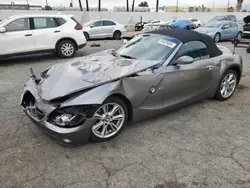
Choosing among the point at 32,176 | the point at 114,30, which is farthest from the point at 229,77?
the point at 114,30

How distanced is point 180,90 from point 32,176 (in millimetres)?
2499

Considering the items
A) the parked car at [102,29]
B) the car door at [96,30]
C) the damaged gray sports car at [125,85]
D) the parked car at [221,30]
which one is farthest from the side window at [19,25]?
the parked car at [221,30]

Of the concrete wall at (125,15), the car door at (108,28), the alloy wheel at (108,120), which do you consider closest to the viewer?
the alloy wheel at (108,120)

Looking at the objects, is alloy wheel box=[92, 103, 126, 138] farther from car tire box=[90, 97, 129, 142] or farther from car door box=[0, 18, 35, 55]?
car door box=[0, 18, 35, 55]

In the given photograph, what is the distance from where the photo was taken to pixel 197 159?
114 inches

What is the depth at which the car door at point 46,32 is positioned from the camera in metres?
8.07

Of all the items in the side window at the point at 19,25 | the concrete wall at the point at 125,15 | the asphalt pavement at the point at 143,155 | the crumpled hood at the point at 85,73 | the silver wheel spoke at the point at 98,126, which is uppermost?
the concrete wall at the point at 125,15

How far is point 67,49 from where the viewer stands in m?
8.87

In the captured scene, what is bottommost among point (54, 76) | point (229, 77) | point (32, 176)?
point (32, 176)

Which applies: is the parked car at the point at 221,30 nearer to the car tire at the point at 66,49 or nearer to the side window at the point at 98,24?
the side window at the point at 98,24

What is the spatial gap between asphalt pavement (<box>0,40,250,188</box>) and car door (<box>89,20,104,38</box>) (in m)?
12.0

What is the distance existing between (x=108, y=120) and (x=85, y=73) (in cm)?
76

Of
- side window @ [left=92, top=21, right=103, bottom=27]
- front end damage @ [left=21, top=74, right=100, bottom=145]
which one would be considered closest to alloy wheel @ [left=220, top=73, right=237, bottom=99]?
front end damage @ [left=21, top=74, right=100, bottom=145]

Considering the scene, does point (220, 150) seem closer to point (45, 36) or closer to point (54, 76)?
point (54, 76)
